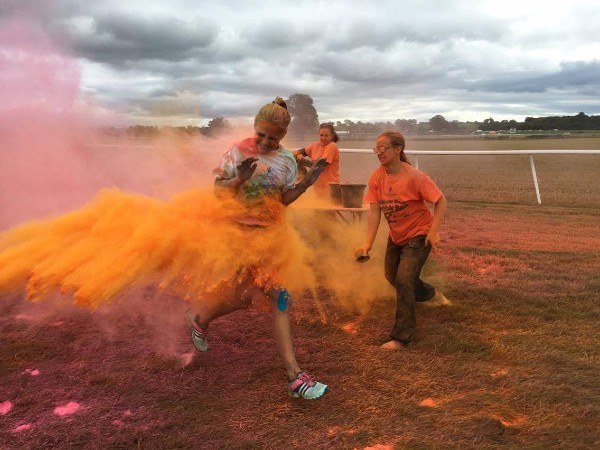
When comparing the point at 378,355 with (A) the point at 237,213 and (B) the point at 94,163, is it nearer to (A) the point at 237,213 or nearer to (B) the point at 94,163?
(A) the point at 237,213

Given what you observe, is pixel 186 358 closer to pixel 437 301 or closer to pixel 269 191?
pixel 269 191

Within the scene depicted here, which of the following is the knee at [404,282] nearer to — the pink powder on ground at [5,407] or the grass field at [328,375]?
the grass field at [328,375]

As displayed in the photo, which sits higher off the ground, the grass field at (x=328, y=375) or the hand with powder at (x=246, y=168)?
the hand with powder at (x=246, y=168)

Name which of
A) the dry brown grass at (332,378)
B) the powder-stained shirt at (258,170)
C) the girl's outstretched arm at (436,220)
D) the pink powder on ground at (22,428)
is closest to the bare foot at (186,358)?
the dry brown grass at (332,378)

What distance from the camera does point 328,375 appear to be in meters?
3.62

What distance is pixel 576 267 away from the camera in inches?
248

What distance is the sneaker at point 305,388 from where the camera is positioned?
3.26 metres

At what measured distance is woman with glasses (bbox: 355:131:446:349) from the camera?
165 inches

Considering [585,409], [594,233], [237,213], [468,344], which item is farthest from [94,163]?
[594,233]

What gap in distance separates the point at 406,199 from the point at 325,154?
123 inches


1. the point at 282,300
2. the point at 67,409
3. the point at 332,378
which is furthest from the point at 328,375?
the point at 67,409

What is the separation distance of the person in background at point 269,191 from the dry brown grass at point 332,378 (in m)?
0.28

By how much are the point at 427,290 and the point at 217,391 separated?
233 cm

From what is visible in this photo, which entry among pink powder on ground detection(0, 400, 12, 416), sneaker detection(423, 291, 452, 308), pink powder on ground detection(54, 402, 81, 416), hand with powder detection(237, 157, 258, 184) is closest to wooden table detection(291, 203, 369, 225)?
sneaker detection(423, 291, 452, 308)
